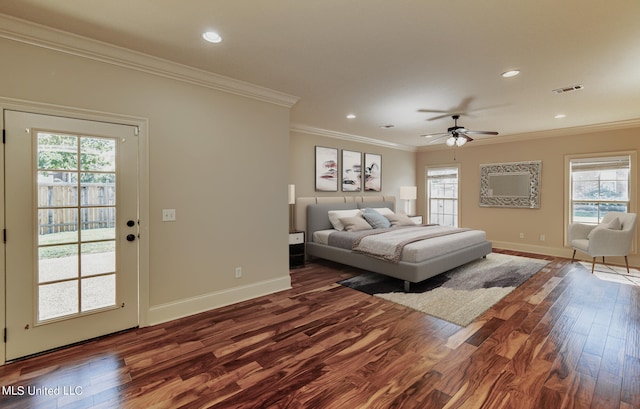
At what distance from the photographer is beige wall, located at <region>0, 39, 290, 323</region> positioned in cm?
243

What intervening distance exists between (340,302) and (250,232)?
1365mm

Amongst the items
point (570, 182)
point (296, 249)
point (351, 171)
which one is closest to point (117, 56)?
point (296, 249)

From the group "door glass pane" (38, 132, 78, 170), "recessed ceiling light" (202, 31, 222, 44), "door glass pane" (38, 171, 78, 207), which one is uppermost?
"recessed ceiling light" (202, 31, 222, 44)

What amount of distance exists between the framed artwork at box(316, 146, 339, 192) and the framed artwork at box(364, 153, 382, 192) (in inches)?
37.4

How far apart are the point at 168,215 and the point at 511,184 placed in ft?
21.8

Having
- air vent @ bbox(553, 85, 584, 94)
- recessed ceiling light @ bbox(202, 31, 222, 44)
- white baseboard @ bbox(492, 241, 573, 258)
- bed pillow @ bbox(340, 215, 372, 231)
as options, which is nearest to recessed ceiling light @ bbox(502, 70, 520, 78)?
air vent @ bbox(553, 85, 584, 94)

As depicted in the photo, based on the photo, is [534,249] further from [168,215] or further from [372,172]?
[168,215]

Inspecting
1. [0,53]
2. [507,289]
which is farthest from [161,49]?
[507,289]

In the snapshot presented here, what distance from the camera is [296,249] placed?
495cm

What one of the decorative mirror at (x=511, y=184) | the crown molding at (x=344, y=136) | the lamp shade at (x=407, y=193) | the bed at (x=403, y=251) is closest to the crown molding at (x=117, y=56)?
the crown molding at (x=344, y=136)

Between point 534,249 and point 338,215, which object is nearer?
point 338,215

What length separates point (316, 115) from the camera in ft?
15.4

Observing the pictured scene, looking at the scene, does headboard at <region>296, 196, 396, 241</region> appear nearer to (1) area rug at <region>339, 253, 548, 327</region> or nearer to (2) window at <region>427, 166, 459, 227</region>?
(1) area rug at <region>339, 253, 548, 327</region>

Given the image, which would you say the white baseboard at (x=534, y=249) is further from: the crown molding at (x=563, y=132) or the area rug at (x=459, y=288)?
the crown molding at (x=563, y=132)
